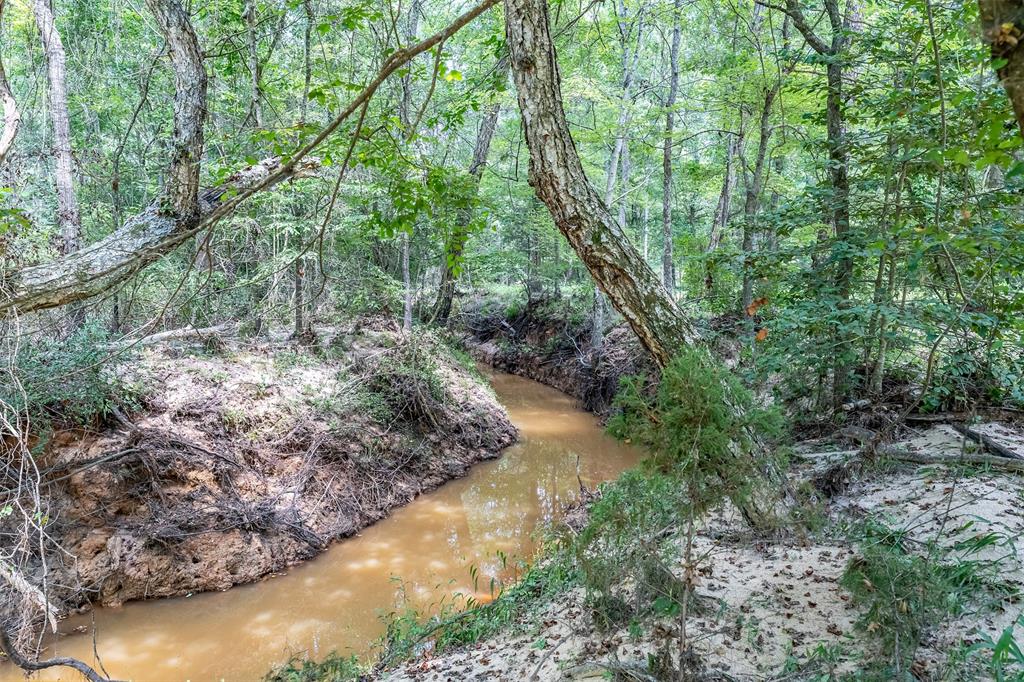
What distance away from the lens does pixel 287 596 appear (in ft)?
18.2

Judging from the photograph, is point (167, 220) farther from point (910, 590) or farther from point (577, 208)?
point (910, 590)

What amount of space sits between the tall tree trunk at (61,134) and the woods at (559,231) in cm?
3

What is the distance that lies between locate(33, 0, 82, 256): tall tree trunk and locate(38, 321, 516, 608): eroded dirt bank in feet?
5.64

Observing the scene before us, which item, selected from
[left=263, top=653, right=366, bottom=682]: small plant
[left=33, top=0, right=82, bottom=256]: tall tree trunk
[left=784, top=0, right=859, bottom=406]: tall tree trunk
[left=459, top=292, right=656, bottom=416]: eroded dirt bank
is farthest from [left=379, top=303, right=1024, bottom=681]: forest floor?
[left=33, top=0, right=82, bottom=256]: tall tree trunk

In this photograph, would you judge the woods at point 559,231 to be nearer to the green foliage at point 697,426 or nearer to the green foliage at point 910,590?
the green foliage at point 697,426

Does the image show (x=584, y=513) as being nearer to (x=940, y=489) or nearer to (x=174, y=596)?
(x=940, y=489)

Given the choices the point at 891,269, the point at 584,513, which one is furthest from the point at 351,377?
the point at 891,269

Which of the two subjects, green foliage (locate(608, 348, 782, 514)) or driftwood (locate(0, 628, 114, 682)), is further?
driftwood (locate(0, 628, 114, 682))

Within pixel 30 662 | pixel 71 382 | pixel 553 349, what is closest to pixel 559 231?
pixel 30 662

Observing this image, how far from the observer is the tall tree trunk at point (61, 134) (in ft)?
21.0

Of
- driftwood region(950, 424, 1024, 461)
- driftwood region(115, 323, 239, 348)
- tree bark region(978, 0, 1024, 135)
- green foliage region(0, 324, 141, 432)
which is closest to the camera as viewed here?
tree bark region(978, 0, 1024, 135)

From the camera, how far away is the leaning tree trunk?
310cm

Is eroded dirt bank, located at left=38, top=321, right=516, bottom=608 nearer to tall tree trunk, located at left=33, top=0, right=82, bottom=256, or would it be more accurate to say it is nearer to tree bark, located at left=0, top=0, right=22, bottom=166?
tall tree trunk, located at left=33, top=0, right=82, bottom=256

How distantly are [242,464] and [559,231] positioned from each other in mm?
4483
